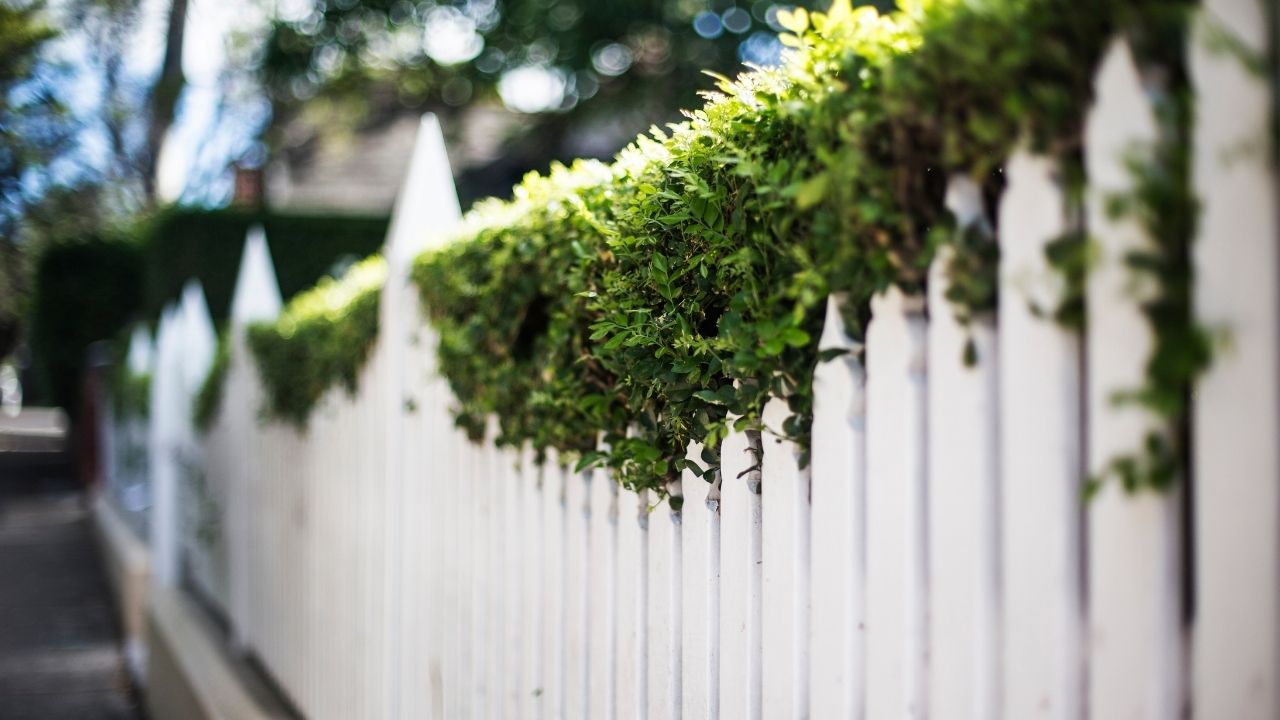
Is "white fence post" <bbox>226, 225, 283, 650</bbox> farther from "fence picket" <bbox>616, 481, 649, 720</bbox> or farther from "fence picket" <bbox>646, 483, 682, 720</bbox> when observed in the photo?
"fence picket" <bbox>646, 483, 682, 720</bbox>

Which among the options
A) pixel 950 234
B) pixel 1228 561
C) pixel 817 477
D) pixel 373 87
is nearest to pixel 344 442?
pixel 817 477

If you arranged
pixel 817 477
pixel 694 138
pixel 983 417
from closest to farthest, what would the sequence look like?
1. pixel 983 417
2. pixel 817 477
3. pixel 694 138

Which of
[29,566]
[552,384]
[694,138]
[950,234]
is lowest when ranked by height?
[29,566]

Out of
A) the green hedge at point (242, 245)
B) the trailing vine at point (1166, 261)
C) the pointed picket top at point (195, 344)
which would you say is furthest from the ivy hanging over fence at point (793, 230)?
the green hedge at point (242, 245)

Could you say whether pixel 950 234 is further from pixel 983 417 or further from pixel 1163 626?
pixel 1163 626

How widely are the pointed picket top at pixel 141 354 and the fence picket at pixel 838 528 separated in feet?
34.6

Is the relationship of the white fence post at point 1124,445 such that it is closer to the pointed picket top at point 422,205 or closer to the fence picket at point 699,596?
the fence picket at point 699,596

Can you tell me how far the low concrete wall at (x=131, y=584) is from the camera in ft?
26.4

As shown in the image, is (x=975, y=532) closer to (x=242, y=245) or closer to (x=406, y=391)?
(x=406, y=391)

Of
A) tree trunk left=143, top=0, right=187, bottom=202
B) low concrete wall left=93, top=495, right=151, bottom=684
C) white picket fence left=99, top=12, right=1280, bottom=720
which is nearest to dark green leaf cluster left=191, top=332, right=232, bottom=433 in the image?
low concrete wall left=93, top=495, right=151, bottom=684

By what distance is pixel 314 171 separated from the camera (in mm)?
27203

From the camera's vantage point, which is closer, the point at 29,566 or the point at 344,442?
the point at 344,442

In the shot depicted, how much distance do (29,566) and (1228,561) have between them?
13564 mm

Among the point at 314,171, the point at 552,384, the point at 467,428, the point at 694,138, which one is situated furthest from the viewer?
the point at 314,171
